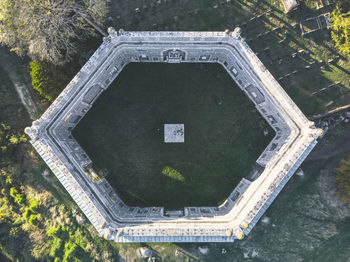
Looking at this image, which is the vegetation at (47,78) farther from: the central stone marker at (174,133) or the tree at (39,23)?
the central stone marker at (174,133)

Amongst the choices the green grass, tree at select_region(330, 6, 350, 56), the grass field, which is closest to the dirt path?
the grass field

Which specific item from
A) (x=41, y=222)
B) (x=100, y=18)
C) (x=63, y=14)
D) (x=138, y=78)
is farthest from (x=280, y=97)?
(x=41, y=222)

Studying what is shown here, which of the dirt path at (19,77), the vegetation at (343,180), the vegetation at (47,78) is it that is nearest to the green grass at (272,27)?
the vegetation at (343,180)

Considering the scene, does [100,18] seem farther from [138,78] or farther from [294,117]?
[294,117]

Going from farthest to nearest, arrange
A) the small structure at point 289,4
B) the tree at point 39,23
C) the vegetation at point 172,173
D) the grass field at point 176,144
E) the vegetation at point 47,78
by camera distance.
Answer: the vegetation at point 172,173 → the grass field at point 176,144 → the small structure at point 289,4 → the vegetation at point 47,78 → the tree at point 39,23

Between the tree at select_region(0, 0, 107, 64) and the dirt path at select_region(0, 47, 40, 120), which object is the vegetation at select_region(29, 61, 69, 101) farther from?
the dirt path at select_region(0, 47, 40, 120)

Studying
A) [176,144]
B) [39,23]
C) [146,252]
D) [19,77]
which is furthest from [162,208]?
[19,77]
